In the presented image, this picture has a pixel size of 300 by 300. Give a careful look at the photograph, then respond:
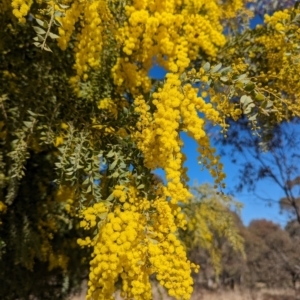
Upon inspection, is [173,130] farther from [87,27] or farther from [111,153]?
[87,27]

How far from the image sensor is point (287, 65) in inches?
134

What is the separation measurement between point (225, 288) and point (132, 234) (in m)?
14.8

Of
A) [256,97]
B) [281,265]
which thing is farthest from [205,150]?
[281,265]

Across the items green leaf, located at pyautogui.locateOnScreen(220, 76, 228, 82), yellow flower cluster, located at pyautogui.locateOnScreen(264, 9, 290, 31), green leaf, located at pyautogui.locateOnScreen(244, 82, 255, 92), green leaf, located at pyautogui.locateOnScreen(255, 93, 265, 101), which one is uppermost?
yellow flower cluster, located at pyautogui.locateOnScreen(264, 9, 290, 31)

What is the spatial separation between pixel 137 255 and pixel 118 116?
45.0 inches

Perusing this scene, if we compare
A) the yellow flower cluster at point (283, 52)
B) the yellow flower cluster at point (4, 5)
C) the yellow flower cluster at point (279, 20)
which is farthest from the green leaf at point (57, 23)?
the yellow flower cluster at point (279, 20)

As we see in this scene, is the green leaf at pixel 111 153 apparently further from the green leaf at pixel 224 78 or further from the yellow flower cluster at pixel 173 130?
the green leaf at pixel 224 78

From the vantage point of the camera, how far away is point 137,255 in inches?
76.1

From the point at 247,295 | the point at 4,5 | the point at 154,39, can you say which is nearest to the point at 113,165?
the point at 154,39

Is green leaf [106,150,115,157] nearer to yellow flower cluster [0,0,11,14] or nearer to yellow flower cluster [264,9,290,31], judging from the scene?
yellow flower cluster [0,0,11,14]

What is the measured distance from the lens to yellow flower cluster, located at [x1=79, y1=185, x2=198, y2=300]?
6.24ft

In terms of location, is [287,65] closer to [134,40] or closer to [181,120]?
[134,40]

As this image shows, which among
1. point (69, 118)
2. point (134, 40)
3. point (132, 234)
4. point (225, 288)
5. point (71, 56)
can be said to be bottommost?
point (132, 234)

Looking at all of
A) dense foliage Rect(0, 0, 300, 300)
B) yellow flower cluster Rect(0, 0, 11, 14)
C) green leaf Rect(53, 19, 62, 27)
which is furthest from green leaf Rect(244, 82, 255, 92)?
yellow flower cluster Rect(0, 0, 11, 14)
